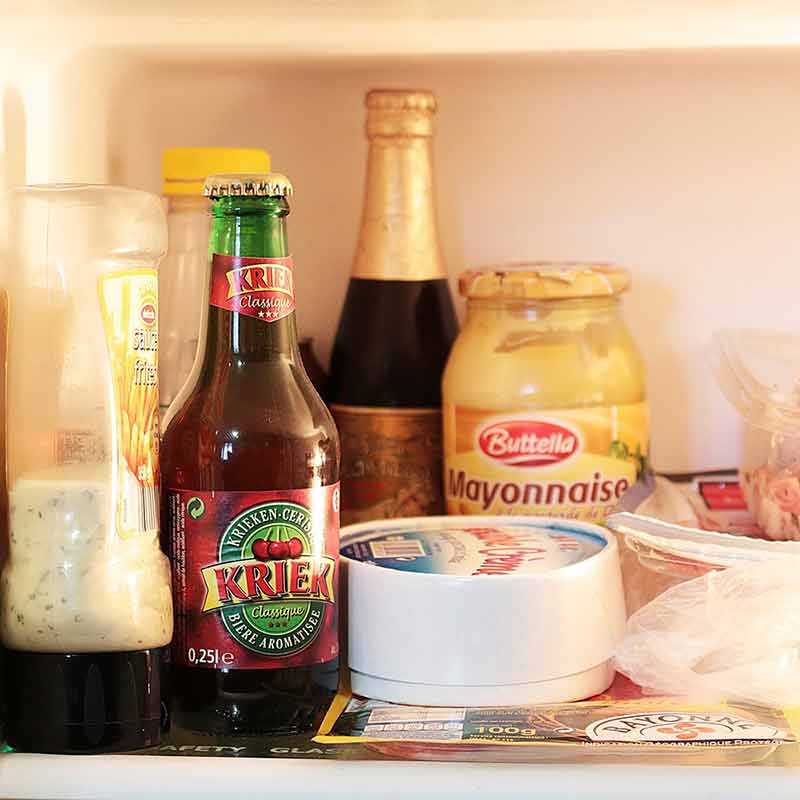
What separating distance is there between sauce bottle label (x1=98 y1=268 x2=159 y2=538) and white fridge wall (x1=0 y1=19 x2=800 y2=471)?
36 centimetres

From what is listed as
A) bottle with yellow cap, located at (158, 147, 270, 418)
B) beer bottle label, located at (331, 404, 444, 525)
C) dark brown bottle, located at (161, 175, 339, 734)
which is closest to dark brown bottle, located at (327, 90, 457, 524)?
beer bottle label, located at (331, 404, 444, 525)

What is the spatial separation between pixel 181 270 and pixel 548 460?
10.8 inches

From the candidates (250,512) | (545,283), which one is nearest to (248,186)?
(250,512)

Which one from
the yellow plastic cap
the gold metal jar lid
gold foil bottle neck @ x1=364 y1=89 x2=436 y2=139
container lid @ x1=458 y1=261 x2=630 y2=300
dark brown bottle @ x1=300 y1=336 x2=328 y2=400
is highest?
gold foil bottle neck @ x1=364 y1=89 x2=436 y2=139

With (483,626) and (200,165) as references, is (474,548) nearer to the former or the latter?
(483,626)

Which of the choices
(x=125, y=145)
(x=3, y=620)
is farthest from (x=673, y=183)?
(x=3, y=620)

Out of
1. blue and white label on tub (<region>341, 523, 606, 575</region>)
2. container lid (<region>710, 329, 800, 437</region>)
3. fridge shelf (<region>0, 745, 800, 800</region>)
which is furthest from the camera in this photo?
container lid (<region>710, 329, 800, 437</region>)

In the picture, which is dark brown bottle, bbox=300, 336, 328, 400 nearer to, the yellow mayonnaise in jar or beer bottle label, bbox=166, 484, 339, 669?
the yellow mayonnaise in jar

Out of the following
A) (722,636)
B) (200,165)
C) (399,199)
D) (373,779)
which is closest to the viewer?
(373,779)

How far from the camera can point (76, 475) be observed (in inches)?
24.9

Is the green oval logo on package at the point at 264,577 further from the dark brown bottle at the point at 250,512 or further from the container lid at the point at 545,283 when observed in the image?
the container lid at the point at 545,283

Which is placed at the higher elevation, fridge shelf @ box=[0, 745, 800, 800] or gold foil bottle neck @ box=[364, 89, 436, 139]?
gold foil bottle neck @ box=[364, 89, 436, 139]

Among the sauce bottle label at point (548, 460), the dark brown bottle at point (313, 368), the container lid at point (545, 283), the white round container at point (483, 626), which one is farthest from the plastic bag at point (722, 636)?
the dark brown bottle at point (313, 368)

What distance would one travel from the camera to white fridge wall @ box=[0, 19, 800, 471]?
996mm
